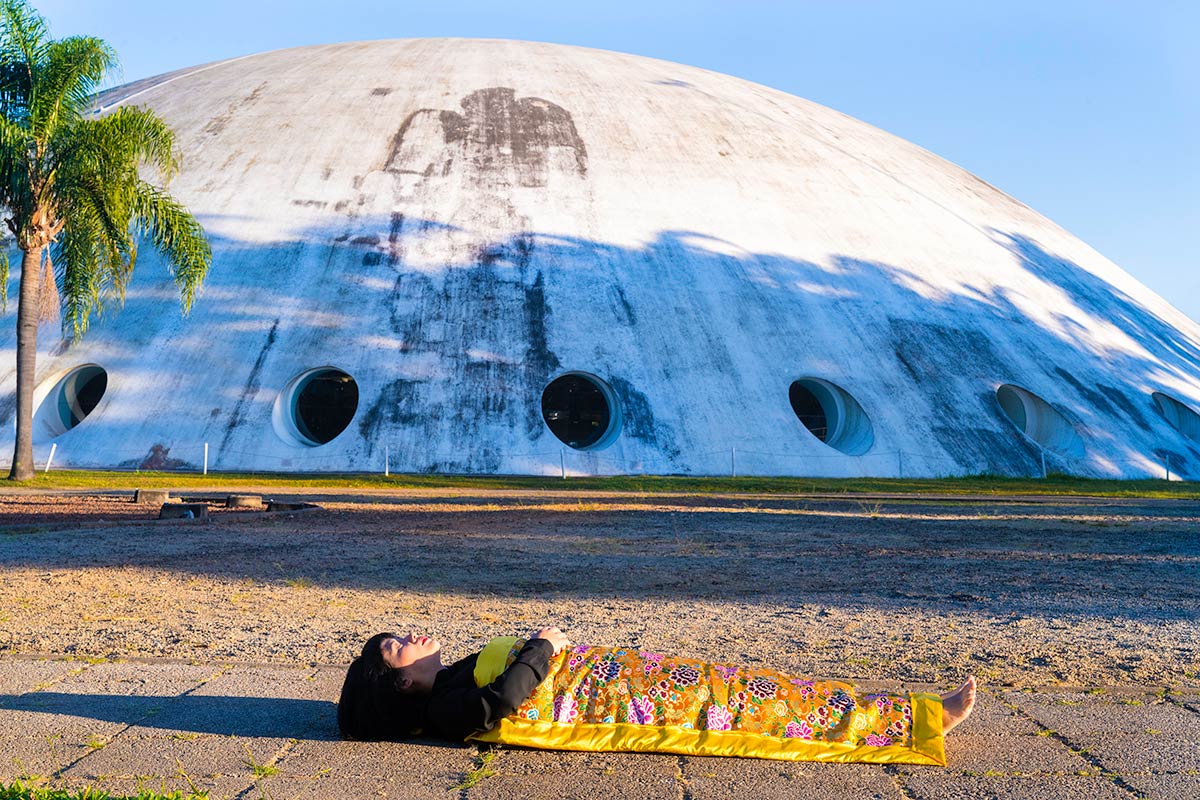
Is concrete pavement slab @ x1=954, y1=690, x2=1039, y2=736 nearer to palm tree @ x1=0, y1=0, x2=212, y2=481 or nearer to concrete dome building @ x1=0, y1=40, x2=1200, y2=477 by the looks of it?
concrete dome building @ x1=0, y1=40, x2=1200, y2=477

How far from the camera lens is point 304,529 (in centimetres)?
1310

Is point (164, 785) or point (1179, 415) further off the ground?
point (1179, 415)

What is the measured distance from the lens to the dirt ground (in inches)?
253

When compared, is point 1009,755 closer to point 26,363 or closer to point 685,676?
point 685,676

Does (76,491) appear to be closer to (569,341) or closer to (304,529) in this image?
(304,529)

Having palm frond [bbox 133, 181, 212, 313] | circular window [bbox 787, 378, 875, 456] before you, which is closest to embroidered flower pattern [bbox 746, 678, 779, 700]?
palm frond [bbox 133, 181, 212, 313]

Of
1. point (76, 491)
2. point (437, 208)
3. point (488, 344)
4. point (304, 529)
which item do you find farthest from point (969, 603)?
point (437, 208)

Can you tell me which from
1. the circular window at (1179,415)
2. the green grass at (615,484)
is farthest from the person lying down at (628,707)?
the circular window at (1179,415)

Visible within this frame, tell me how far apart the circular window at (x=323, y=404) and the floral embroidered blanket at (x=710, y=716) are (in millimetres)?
19427

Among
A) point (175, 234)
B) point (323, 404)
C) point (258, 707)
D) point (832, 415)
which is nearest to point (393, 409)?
point (323, 404)

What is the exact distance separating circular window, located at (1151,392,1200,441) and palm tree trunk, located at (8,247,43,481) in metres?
26.6

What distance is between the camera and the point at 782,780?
13.3ft

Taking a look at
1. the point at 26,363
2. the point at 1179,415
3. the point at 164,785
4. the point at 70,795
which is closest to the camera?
the point at 70,795

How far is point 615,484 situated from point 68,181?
12.2 meters
